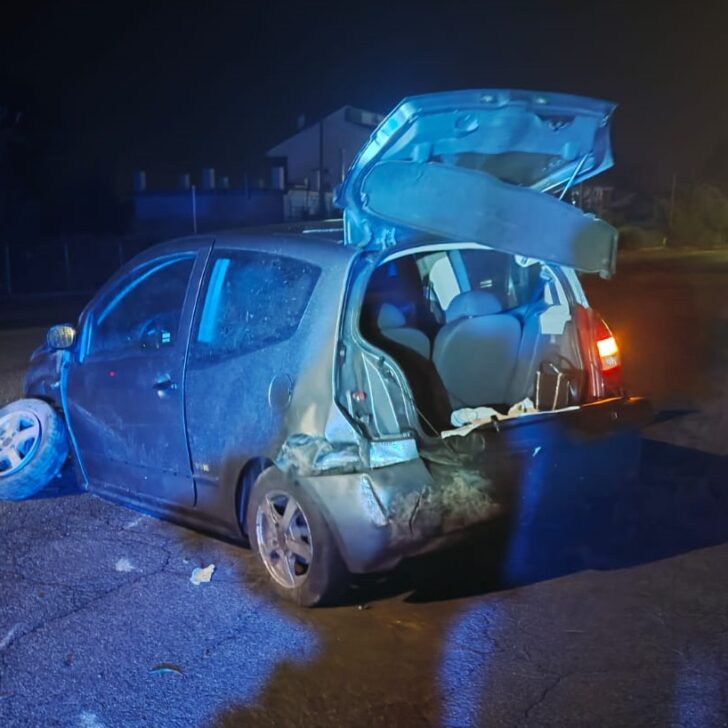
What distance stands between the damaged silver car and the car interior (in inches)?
0.5

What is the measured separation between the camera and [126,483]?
17.4 ft

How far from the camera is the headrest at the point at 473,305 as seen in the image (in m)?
5.21

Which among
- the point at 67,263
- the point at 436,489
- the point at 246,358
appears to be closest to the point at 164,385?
the point at 246,358

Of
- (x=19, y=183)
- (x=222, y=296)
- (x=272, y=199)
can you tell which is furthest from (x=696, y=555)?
(x=272, y=199)

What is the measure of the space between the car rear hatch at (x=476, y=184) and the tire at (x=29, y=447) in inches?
97.4

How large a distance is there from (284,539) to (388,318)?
52.6 inches

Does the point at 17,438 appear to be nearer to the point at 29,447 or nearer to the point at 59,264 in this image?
the point at 29,447

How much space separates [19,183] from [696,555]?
34589mm

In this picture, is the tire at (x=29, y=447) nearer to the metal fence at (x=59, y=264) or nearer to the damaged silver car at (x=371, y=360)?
the damaged silver car at (x=371, y=360)

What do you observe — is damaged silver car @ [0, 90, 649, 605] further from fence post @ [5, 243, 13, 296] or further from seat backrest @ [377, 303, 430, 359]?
fence post @ [5, 243, 13, 296]

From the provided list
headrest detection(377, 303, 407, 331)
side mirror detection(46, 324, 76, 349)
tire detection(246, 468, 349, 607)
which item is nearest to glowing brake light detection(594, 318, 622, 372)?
headrest detection(377, 303, 407, 331)

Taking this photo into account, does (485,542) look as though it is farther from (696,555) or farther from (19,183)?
(19,183)

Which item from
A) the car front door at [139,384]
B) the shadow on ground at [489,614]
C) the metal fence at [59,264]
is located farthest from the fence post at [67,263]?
the shadow on ground at [489,614]

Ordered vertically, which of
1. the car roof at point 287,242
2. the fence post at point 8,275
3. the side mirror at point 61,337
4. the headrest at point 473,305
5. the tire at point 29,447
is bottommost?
the fence post at point 8,275
